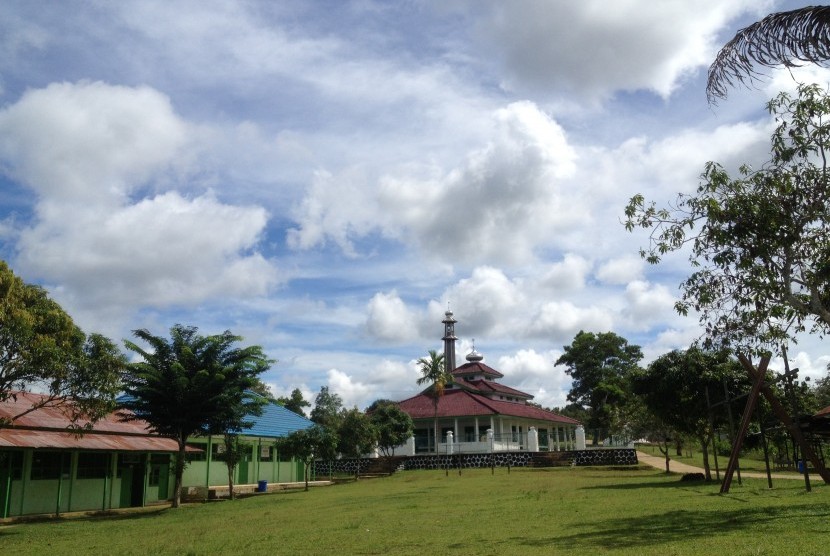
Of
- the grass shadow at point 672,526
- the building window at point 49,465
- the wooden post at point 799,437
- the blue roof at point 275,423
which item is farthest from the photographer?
the blue roof at point 275,423

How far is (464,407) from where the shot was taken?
53.8m

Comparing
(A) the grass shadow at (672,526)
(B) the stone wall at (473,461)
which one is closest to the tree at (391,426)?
(B) the stone wall at (473,461)

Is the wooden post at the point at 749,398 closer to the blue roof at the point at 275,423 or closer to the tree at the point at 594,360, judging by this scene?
the blue roof at the point at 275,423

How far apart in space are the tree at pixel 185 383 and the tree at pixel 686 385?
15925mm

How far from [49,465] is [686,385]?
76.6ft

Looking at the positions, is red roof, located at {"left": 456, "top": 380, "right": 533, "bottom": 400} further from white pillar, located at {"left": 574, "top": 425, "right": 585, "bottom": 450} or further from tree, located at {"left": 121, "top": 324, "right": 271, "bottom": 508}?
tree, located at {"left": 121, "top": 324, "right": 271, "bottom": 508}

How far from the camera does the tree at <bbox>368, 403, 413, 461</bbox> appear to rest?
1921 inches

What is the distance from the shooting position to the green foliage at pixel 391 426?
48.8 metres

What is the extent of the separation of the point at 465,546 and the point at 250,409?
2021cm

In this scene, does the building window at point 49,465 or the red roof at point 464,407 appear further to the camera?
the red roof at point 464,407

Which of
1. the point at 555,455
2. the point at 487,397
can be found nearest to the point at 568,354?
the point at 487,397

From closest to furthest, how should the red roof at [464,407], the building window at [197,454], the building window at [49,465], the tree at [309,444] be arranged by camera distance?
the building window at [49,465]
the building window at [197,454]
the tree at [309,444]
the red roof at [464,407]

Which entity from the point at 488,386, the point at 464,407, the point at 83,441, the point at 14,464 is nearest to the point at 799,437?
the point at 83,441

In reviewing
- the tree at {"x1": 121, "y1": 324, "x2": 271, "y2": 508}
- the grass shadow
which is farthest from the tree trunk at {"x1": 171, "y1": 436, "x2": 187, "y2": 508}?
the grass shadow
